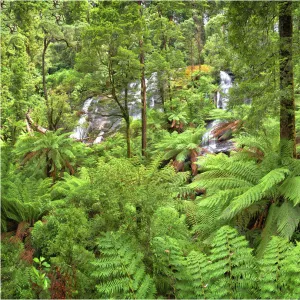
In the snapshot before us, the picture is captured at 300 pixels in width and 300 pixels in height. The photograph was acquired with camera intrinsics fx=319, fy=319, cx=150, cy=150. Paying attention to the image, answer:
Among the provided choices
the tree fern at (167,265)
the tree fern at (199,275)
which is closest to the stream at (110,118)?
the tree fern at (167,265)

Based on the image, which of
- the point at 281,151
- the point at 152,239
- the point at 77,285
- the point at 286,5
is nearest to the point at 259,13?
the point at 286,5

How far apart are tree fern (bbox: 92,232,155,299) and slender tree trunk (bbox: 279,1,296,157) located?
9.14 feet

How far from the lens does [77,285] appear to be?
2.78 metres

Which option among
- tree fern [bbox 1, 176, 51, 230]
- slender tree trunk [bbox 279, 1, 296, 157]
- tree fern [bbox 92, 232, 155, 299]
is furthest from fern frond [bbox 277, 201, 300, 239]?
tree fern [bbox 1, 176, 51, 230]

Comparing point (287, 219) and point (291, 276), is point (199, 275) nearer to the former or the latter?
point (291, 276)

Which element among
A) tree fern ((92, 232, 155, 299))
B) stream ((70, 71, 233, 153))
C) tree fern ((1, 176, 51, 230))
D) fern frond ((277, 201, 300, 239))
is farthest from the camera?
stream ((70, 71, 233, 153))

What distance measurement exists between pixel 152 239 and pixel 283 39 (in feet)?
9.97

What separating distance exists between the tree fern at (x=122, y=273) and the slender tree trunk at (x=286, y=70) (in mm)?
2785

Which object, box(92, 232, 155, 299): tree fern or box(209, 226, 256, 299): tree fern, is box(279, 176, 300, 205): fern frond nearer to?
box(209, 226, 256, 299): tree fern

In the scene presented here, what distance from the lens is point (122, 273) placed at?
259cm

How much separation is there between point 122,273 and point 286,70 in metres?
3.39

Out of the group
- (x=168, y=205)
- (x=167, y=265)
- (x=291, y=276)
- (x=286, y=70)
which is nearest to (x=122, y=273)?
(x=167, y=265)

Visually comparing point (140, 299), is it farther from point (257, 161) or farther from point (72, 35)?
point (72, 35)

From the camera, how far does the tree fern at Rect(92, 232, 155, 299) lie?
250cm
